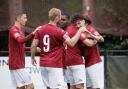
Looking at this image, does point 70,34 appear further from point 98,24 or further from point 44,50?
point 98,24

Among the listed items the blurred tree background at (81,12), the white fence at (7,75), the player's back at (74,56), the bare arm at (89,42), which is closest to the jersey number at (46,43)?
the bare arm at (89,42)

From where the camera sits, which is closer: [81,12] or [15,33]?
[15,33]

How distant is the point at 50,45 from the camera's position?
1122 centimetres

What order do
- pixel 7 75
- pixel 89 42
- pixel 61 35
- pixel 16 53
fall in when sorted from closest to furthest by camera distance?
pixel 61 35, pixel 89 42, pixel 16 53, pixel 7 75

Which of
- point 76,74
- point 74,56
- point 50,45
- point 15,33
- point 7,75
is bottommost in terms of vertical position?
point 76,74

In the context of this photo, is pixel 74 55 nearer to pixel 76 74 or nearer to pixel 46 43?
pixel 76 74

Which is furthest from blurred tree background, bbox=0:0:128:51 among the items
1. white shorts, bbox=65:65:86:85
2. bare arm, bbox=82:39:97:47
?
bare arm, bbox=82:39:97:47

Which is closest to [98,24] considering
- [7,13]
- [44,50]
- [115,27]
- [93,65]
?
[115,27]

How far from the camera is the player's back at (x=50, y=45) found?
1115 cm

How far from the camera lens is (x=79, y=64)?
12.4 metres

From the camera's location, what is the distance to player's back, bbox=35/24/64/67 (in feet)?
36.6

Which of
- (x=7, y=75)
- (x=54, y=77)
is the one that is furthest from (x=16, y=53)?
(x=7, y=75)

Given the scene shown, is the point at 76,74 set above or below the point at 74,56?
below

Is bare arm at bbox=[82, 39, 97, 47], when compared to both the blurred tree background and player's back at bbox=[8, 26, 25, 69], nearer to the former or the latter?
player's back at bbox=[8, 26, 25, 69]
